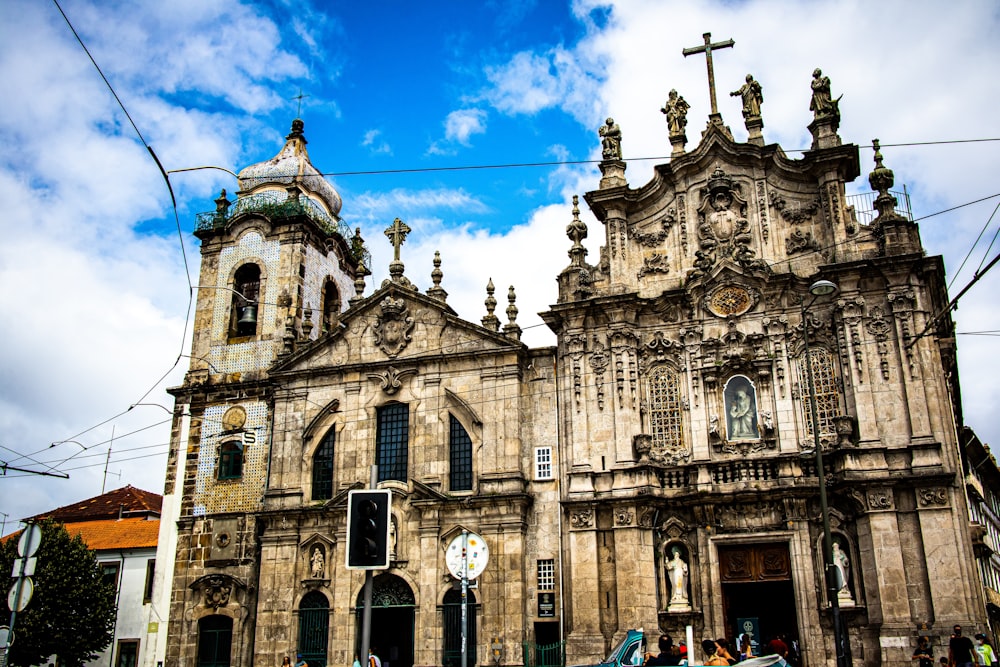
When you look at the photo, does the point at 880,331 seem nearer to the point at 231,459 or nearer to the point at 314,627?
the point at 314,627

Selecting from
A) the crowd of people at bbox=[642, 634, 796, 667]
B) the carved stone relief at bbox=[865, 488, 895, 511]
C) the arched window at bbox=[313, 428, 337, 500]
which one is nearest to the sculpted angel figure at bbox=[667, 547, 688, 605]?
the crowd of people at bbox=[642, 634, 796, 667]

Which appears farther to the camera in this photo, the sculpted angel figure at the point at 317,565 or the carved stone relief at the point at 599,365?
the sculpted angel figure at the point at 317,565

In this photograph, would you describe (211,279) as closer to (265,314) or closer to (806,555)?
(265,314)

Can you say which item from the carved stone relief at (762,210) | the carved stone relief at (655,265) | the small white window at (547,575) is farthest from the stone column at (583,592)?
the carved stone relief at (762,210)

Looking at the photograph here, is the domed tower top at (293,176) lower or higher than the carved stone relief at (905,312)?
higher

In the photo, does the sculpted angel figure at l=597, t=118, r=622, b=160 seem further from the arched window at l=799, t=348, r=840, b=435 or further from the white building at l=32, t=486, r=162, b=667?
the white building at l=32, t=486, r=162, b=667

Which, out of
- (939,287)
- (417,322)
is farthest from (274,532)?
(939,287)

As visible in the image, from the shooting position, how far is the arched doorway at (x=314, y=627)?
25.9 m

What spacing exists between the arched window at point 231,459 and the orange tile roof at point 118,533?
5.57m

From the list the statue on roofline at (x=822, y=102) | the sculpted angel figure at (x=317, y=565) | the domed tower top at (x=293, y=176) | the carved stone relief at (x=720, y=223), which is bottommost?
the sculpted angel figure at (x=317, y=565)

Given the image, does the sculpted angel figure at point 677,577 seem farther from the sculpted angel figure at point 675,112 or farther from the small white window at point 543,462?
the sculpted angel figure at point 675,112

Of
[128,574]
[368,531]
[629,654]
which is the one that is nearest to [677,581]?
[629,654]

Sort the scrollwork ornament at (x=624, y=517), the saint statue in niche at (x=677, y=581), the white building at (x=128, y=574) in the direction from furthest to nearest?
the white building at (x=128, y=574) → the scrollwork ornament at (x=624, y=517) → the saint statue in niche at (x=677, y=581)

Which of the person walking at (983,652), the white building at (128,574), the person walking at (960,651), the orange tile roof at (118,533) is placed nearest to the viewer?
the person walking at (960,651)
